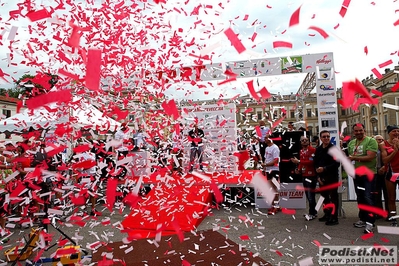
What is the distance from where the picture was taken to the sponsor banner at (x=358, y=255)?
13.4 ft

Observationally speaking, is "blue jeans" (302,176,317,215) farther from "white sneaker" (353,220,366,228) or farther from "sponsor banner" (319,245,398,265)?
"sponsor banner" (319,245,398,265)

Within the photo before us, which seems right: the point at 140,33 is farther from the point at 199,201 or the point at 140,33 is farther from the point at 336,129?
the point at 336,129

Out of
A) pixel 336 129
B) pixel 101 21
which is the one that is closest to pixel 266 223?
pixel 336 129

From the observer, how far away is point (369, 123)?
192 ft

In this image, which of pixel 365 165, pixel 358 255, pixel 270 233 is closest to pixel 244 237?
pixel 270 233

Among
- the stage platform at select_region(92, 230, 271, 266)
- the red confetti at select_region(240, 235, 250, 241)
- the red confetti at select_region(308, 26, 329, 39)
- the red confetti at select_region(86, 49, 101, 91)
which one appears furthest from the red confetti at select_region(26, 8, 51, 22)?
the red confetti at select_region(240, 235, 250, 241)

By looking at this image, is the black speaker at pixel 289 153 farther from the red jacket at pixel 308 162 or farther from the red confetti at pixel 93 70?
the red confetti at pixel 93 70

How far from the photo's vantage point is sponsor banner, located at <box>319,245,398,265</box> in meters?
4.07

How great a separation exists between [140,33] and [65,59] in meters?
1.07

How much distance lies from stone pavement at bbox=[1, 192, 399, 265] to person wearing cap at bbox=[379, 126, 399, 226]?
46cm

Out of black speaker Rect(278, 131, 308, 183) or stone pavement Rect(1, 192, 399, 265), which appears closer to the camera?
stone pavement Rect(1, 192, 399, 265)

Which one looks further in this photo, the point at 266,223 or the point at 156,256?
the point at 266,223

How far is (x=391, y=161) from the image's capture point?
18.3 feet

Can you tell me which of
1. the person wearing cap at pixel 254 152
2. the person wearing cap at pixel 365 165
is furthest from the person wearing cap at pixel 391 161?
the person wearing cap at pixel 254 152
